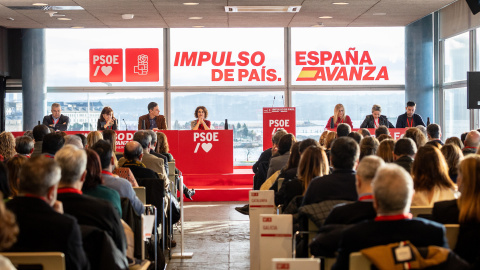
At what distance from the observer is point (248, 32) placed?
15430mm

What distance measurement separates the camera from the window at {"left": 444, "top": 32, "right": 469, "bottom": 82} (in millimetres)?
12812

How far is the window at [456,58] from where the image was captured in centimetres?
1281

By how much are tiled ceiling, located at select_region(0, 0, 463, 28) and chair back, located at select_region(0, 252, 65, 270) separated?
9.14 meters

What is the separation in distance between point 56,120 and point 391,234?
10221 mm

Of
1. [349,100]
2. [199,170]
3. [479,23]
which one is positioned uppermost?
[479,23]

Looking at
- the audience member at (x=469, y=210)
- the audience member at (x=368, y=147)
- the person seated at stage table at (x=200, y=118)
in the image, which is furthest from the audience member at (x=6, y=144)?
the person seated at stage table at (x=200, y=118)

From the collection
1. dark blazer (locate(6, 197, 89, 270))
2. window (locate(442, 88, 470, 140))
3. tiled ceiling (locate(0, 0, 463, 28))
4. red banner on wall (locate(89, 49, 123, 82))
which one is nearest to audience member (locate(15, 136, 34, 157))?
dark blazer (locate(6, 197, 89, 270))

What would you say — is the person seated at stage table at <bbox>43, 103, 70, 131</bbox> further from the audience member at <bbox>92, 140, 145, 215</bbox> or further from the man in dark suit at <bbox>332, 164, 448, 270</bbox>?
the man in dark suit at <bbox>332, 164, 448, 270</bbox>

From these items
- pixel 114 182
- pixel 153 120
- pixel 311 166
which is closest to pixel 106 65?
pixel 153 120

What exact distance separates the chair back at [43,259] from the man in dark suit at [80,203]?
70 centimetres

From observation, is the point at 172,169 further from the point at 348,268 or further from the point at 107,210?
the point at 348,268

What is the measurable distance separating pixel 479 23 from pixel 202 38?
6497mm

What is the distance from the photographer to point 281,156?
6.75 m

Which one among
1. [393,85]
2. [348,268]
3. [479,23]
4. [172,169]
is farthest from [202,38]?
[348,268]
